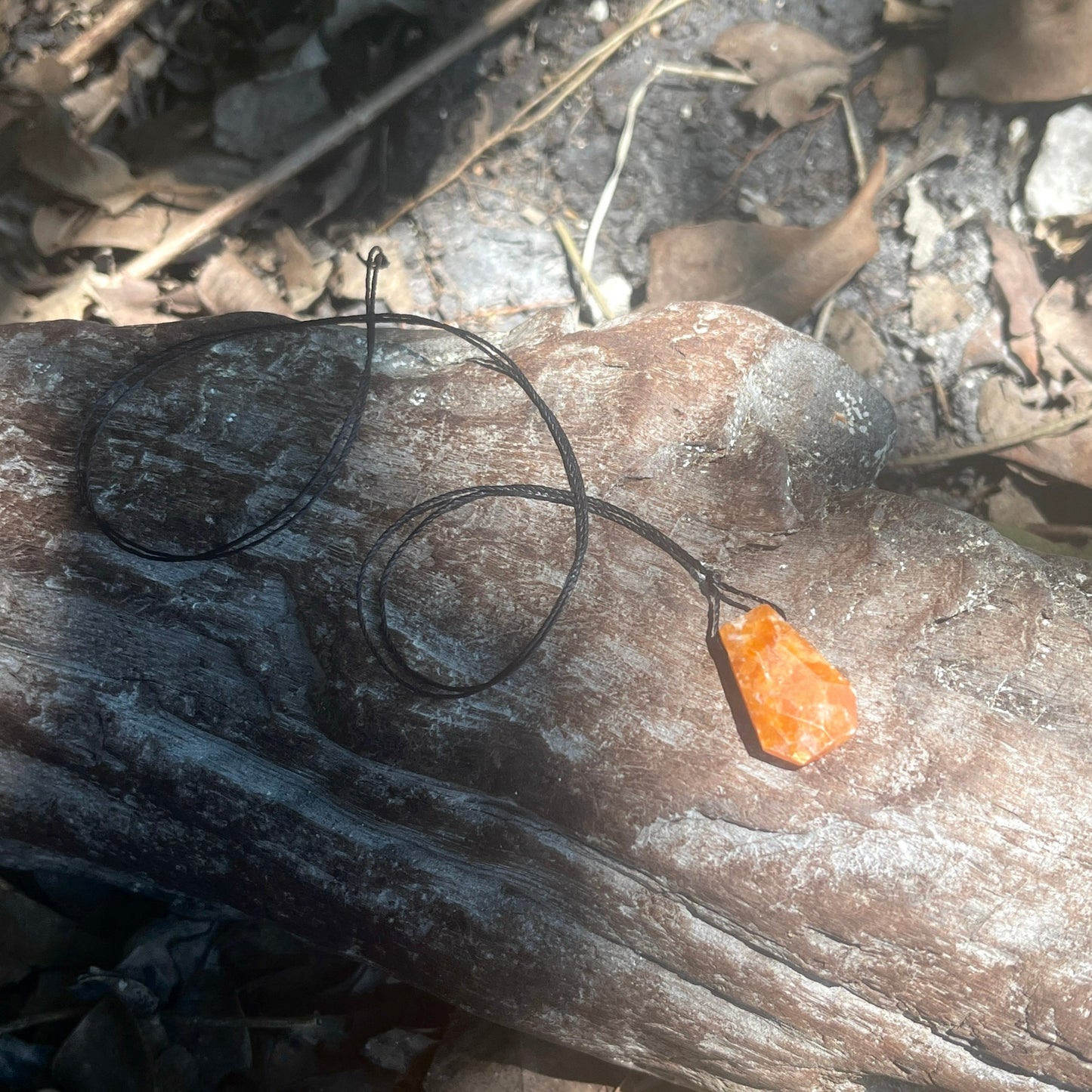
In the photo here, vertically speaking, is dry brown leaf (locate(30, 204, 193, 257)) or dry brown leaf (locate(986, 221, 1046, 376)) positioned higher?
dry brown leaf (locate(986, 221, 1046, 376))

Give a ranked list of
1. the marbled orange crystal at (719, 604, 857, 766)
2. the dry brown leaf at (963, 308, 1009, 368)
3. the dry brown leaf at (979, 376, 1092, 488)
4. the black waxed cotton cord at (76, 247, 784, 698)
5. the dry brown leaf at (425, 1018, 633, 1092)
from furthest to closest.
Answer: the dry brown leaf at (963, 308, 1009, 368) → the dry brown leaf at (979, 376, 1092, 488) → the dry brown leaf at (425, 1018, 633, 1092) → the black waxed cotton cord at (76, 247, 784, 698) → the marbled orange crystal at (719, 604, 857, 766)

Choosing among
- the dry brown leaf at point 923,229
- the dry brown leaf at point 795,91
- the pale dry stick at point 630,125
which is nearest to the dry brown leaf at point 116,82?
the pale dry stick at point 630,125

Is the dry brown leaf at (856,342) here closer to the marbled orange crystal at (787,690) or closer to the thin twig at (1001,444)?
the thin twig at (1001,444)

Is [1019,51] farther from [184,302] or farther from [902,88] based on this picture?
[184,302]

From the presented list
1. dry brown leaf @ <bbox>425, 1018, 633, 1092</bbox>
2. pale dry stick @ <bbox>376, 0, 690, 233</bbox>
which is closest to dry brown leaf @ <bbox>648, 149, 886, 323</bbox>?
pale dry stick @ <bbox>376, 0, 690, 233</bbox>

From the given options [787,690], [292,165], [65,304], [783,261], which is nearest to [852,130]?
[783,261]

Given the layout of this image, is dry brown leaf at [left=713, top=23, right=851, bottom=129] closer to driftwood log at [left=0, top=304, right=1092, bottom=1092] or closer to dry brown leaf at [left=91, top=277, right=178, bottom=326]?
driftwood log at [left=0, top=304, right=1092, bottom=1092]
